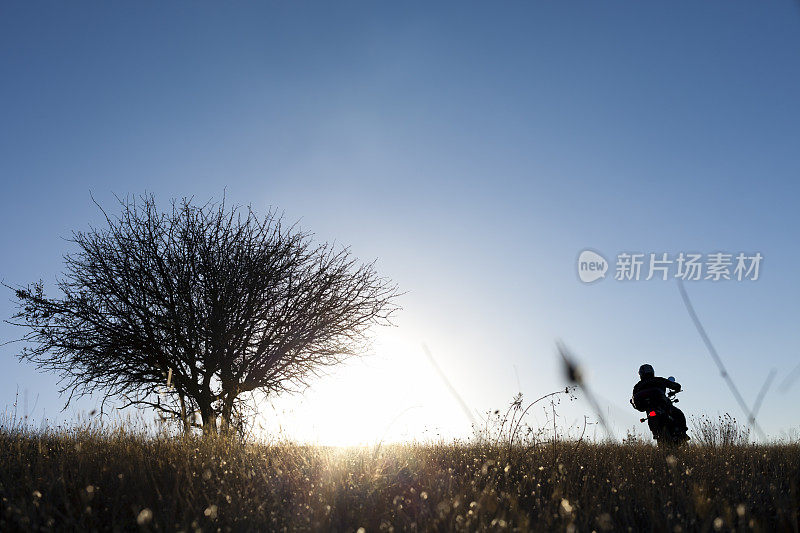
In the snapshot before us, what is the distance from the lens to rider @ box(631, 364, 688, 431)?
1091cm

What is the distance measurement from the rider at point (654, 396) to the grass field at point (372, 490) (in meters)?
3.51

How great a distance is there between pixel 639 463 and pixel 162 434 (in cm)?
618

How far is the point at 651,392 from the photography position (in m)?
11.1

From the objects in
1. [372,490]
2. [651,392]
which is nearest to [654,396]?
[651,392]

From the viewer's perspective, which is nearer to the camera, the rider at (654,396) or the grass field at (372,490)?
the grass field at (372,490)

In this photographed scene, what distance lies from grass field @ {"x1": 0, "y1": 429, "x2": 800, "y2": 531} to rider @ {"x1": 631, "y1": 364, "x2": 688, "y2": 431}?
3510 millimetres

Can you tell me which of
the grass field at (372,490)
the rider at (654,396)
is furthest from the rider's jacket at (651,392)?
the grass field at (372,490)

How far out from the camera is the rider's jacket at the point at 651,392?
35.6 feet

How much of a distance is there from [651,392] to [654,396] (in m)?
0.10

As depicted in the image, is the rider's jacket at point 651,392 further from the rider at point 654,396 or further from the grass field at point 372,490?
the grass field at point 372,490

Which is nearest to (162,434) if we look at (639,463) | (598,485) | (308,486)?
(308,486)

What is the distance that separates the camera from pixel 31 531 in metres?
3.81

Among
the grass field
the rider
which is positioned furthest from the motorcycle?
the grass field

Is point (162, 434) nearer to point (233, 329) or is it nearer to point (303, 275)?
point (233, 329)
